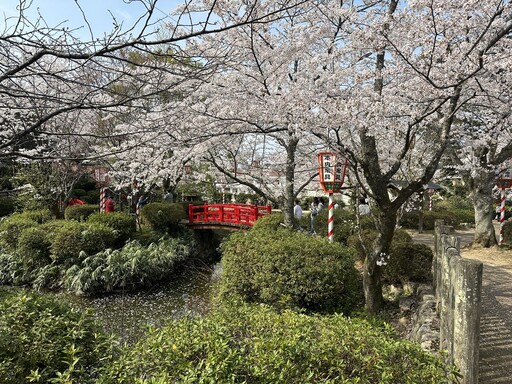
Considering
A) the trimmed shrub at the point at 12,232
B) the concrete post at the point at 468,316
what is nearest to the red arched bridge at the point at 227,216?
the trimmed shrub at the point at 12,232

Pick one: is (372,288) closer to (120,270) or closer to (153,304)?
(153,304)

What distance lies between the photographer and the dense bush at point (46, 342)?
2912mm

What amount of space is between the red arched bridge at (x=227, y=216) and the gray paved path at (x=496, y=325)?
23.8 feet

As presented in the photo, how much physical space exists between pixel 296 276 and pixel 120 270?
6.84m

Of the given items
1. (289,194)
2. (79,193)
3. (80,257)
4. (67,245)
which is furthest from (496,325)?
(79,193)

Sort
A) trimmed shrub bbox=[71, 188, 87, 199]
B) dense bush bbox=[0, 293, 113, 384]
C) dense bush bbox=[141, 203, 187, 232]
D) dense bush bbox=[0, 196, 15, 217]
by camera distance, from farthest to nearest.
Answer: trimmed shrub bbox=[71, 188, 87, 199]
dense bush bbox=[0, 196, 15, 217]
dense bush bbox=[141, 203, 187, 232]
dense bush bbox=[0, 293, 113, 384]

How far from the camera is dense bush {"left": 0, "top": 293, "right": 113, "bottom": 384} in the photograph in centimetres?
291

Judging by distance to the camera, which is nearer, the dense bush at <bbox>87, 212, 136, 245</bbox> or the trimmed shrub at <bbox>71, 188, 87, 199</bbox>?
the dense bush at <bbox>87, 212, 136, 245</bbox>

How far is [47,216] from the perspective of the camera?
14484 millimetres

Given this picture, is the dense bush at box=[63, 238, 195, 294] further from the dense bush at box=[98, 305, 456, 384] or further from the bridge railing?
the dense bush at box=[98, 305, 456, 384]

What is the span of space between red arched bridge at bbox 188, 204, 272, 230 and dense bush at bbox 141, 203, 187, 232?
689 millimetres

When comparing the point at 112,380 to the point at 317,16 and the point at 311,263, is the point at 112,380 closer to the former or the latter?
the point at 311,263

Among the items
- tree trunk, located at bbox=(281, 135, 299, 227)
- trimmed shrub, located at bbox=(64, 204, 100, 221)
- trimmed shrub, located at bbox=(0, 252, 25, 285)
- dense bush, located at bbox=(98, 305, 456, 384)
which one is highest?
tree trunk, located at bbox=(281, 135, 299, 227)

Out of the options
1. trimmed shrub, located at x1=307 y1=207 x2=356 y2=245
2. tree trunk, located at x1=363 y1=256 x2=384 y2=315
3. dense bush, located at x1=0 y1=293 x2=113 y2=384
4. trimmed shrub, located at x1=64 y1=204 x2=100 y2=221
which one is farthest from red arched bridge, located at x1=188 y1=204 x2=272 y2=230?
dense bush, located at x1=0 y1=293 x2=113 y2=384
